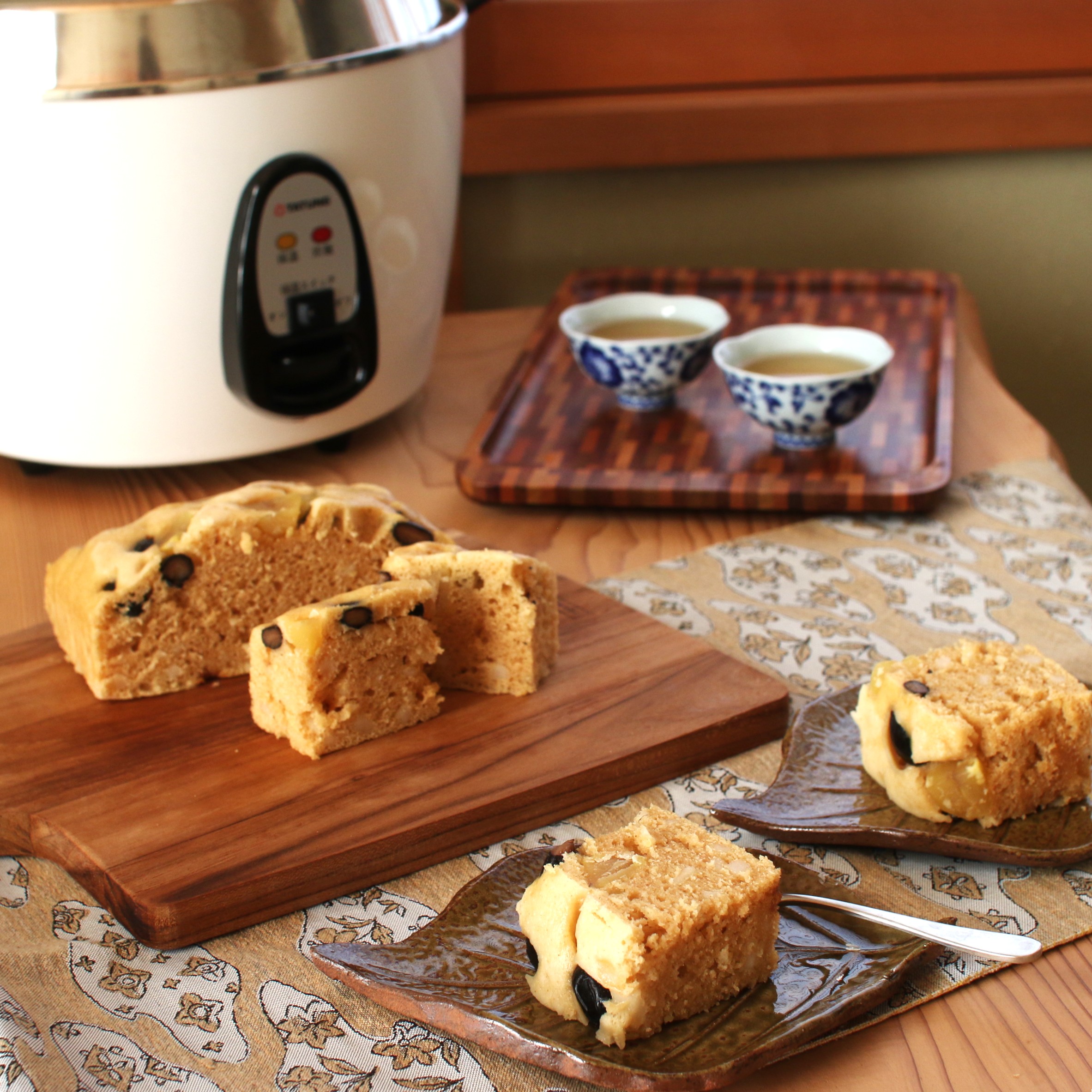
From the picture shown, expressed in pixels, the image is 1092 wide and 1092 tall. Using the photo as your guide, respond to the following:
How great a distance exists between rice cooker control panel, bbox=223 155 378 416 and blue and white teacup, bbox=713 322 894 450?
1.17ft

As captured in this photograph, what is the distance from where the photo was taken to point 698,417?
1373 millimetres

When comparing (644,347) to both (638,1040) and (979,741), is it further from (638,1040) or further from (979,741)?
(638,1040)

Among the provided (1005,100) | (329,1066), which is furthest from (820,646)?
(1005,100)

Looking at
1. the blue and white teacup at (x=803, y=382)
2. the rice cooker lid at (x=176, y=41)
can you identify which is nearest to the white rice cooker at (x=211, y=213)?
the rice cooker lid at (x=176, y=41)

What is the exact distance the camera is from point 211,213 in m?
1.07

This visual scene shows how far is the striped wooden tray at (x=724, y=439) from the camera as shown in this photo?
121 centimetres

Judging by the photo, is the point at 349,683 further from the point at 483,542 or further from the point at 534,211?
the point at 534,211

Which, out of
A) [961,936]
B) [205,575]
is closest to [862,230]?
[205,575]

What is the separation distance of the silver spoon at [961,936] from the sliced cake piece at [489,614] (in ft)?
0.94

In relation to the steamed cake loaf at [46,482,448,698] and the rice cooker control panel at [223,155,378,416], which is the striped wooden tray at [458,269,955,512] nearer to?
the rice cooker control panel at [223,155,378,416]

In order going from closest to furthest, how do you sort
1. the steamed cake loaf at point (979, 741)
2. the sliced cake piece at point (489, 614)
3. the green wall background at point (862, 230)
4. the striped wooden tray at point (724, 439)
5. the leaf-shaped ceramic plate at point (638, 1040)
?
the leaf-shaped ceramic plate at point (638, 1040)
the steamed cake loaf at point (979, 741)
the sliced cake piece at point (489, 614)
the striped wooden tray at point (724, 439)
the green wall background at point (862, 230)

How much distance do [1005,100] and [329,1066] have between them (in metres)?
1.68

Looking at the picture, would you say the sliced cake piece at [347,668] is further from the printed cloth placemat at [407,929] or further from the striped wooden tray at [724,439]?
the striped wooden tray at [724,439]

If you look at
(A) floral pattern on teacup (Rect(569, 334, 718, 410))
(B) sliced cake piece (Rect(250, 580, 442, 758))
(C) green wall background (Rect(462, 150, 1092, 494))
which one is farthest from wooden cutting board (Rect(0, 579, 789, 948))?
(C) green wall background (Rect(462, 150, 1092, 494))
